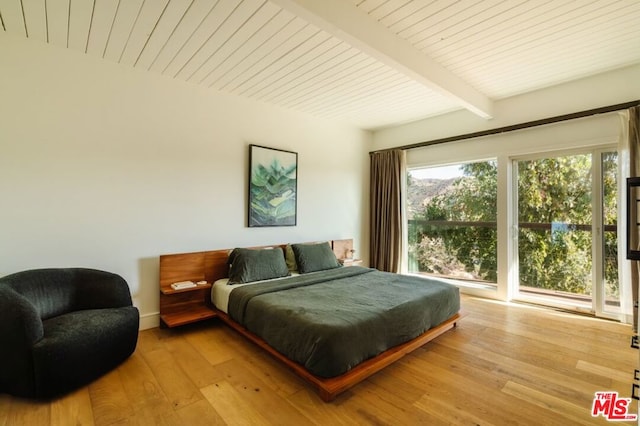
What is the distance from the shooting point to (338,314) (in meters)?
2.18

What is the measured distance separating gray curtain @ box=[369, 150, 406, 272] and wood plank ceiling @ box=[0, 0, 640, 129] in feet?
5.24

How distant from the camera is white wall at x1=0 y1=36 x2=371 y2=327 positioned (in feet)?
7.97

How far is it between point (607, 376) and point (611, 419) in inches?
22.9

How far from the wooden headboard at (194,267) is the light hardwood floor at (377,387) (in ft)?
1.88

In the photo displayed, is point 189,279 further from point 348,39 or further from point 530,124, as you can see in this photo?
point 530,124

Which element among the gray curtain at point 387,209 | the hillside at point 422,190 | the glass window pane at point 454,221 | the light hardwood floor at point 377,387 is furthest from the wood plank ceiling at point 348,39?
the light hardwood floor at point 377,387

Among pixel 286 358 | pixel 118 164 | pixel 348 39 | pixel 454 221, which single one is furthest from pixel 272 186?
pixel 454 221

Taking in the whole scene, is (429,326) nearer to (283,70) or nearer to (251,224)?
(251,224)

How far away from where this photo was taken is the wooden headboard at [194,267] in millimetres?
3062

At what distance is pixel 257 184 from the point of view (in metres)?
3.77

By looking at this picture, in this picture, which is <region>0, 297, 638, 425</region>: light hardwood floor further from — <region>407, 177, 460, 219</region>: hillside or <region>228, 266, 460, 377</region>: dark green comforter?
<region>407, 177, 460, 219</region>: hillside

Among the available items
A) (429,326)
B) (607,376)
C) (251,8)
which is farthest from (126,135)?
(607,376)

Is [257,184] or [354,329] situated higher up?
[257,184]

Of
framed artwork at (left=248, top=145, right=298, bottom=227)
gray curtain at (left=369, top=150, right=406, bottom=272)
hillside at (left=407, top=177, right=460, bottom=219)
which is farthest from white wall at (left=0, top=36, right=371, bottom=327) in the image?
hillside at (left=407, top=177, right=460, bottom=219)
